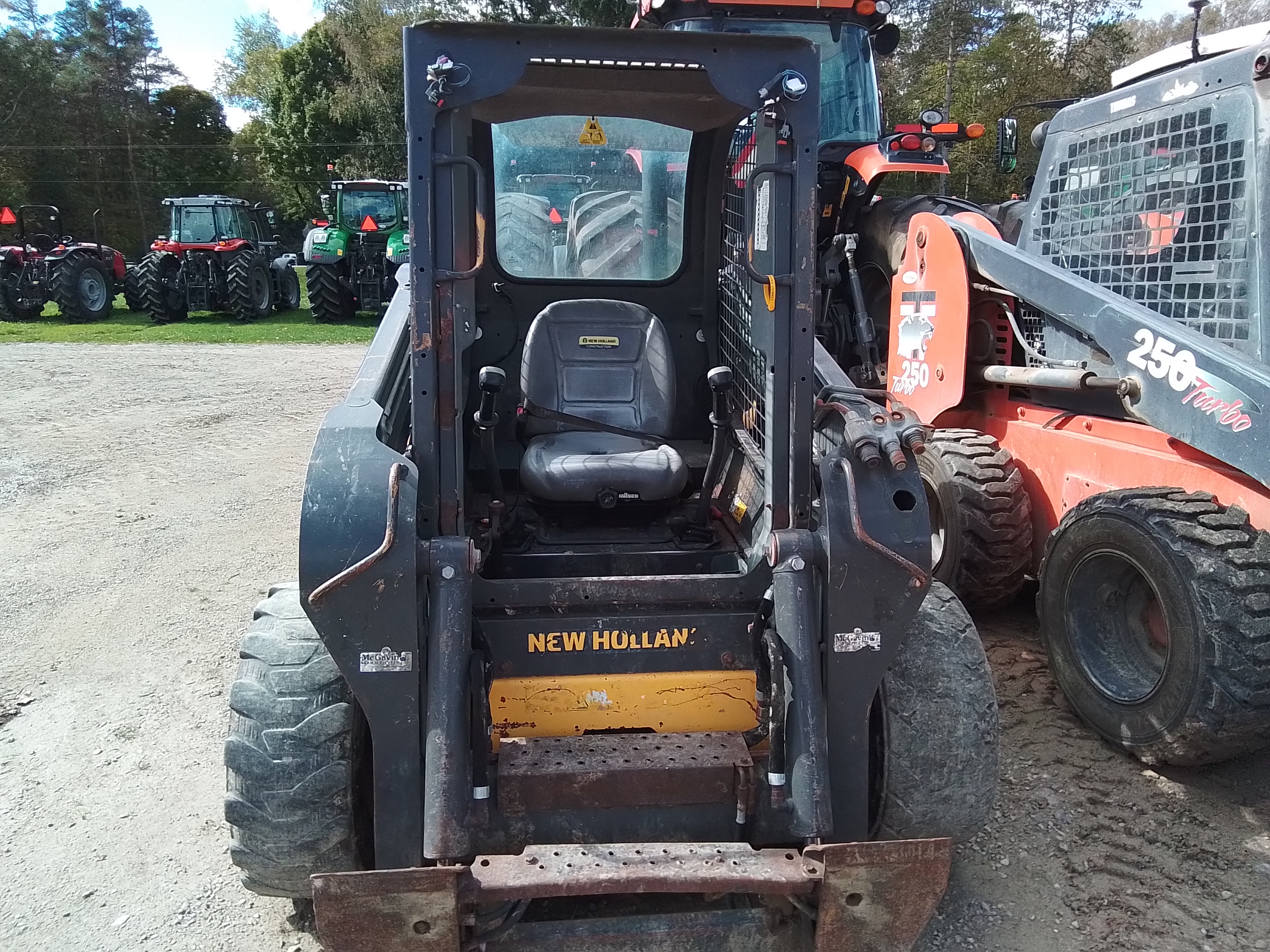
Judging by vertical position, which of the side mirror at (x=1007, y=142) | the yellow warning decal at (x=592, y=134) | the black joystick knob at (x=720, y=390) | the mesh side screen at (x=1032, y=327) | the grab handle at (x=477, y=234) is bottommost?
the black joystick knob at (x=720, y=390)

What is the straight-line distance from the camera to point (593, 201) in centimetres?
398

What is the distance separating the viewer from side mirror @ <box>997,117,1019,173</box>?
5.93 m

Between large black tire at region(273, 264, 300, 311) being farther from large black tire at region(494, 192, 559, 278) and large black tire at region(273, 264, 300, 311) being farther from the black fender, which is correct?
the black fender

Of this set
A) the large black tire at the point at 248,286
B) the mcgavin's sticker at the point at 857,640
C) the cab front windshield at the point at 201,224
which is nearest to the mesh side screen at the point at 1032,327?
the mcgavin's sticker at the point at 857,640

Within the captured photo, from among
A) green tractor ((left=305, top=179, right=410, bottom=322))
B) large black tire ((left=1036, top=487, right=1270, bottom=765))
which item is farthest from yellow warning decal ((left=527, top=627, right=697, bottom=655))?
green tractor ((left=305, top=179, right=410, bottom=322))

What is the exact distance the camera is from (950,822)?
2.70 m

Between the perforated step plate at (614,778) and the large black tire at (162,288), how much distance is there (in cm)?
1894

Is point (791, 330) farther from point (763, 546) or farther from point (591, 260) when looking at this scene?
point (591, 260)

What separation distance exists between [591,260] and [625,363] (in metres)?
0.54

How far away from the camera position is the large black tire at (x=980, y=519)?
453 centimetres

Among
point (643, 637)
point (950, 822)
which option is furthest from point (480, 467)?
point (950, 822)

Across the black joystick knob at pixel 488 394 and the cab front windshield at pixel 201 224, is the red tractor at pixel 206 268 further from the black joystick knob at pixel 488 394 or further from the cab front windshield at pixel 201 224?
the black joystick knob at pixel 488 394

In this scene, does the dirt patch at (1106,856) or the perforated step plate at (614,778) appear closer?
the perforated step plate at (614,778)

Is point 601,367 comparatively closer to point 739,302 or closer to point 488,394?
point 739,302
